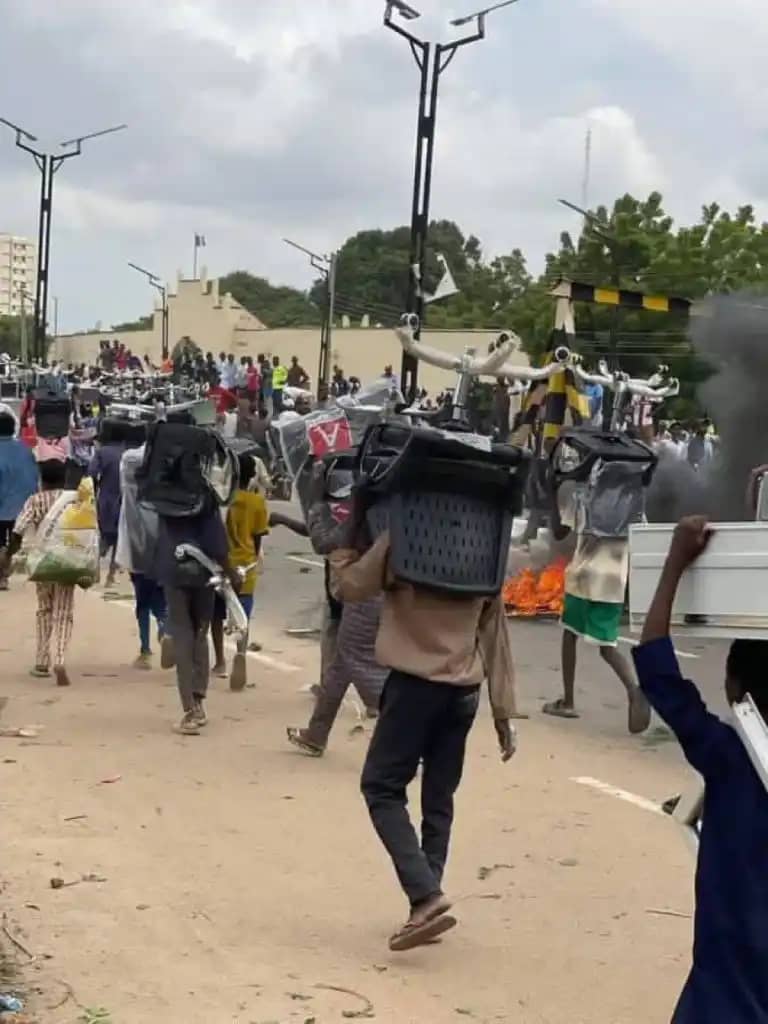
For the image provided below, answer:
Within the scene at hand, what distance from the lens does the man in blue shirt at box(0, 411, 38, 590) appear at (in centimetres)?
1114

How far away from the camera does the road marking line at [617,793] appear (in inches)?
275

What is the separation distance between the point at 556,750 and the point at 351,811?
176 cm

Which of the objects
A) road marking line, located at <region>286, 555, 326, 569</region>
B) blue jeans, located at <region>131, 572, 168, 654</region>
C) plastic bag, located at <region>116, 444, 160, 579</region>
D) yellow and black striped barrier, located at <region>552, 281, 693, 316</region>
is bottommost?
road marking line, located at <region>286, 555, 326, 569</region>

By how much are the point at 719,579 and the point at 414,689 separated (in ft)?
7.50

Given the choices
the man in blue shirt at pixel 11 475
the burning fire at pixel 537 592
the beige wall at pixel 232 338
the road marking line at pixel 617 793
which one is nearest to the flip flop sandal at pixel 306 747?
the road marking line at pixel 617 793

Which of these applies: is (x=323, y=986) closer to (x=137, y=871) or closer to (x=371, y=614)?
(x=137, y=871)

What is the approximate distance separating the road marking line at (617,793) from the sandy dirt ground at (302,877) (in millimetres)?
53

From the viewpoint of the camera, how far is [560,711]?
9.04m

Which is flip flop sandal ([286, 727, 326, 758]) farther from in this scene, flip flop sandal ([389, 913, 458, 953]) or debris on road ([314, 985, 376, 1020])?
debris on road ([314, 985, 376, 1020])

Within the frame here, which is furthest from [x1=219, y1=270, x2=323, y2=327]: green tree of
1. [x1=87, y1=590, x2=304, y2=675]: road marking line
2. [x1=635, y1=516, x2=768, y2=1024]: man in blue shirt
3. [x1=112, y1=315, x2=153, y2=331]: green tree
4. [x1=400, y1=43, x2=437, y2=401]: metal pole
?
[x1=635, y1=516, x2=768, y2=1024]: man in blue shirt

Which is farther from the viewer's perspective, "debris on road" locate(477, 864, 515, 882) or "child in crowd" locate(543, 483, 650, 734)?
"child in crowd" locate(543, 483, 650, 734)

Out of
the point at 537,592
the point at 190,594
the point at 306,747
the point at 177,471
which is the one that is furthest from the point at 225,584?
the point at 537,592

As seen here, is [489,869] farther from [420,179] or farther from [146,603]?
[420,179]

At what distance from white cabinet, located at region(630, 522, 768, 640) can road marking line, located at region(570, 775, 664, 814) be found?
4235mm
